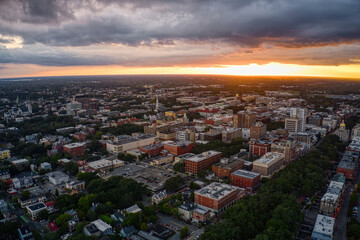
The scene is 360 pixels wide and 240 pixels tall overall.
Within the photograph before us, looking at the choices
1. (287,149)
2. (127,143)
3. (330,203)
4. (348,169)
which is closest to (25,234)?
(127,143)

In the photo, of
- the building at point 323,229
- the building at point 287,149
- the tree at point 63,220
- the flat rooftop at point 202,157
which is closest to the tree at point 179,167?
the flat rooftop at point 202,157

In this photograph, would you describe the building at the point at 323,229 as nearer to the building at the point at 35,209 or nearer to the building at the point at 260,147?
the building at the point at 260,147

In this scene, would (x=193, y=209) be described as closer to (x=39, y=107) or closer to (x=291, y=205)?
(x=291, y=205)

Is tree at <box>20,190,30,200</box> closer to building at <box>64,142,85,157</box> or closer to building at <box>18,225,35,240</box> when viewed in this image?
building at <box>18,225,35,240</box>

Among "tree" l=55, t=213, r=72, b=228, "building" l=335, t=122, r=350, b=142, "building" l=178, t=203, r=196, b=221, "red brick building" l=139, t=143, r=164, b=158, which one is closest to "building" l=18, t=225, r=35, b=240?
"tree" l=55, t=213, r=72, b=228

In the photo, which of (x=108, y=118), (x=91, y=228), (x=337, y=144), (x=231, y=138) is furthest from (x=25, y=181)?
(x=337, y=144)

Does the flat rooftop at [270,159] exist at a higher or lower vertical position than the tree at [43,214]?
higher
